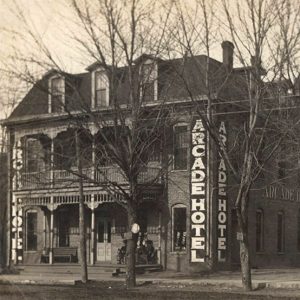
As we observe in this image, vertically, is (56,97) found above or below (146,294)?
above

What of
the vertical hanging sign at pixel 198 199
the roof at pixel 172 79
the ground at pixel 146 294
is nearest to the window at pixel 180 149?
the vertical hanging sign at pixel 198 199

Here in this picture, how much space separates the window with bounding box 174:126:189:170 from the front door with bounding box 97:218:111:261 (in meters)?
4.99

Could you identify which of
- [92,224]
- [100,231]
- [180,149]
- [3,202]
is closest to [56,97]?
[180,149]

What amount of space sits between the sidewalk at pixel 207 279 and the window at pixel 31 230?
3733 mm

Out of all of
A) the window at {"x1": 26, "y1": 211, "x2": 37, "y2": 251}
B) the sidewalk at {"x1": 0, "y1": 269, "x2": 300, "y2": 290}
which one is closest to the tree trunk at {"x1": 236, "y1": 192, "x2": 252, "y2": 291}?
the sidewalk at {"x1": 0, "y1": 269, "x2": 300, "y2": 290}

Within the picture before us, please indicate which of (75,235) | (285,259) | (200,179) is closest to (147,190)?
(200,179)

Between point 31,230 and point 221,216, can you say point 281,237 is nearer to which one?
point 221,216

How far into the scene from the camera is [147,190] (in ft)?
92.6

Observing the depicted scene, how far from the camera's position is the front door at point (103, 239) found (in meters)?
30.9

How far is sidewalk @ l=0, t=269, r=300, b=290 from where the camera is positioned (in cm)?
2128

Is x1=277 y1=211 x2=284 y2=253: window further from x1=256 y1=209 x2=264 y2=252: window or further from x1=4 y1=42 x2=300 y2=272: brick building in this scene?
x1=256 y1=209 x2=264 y2=252: window

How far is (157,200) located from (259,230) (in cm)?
557

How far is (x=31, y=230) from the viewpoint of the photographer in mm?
33094

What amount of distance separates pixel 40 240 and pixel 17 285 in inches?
355
